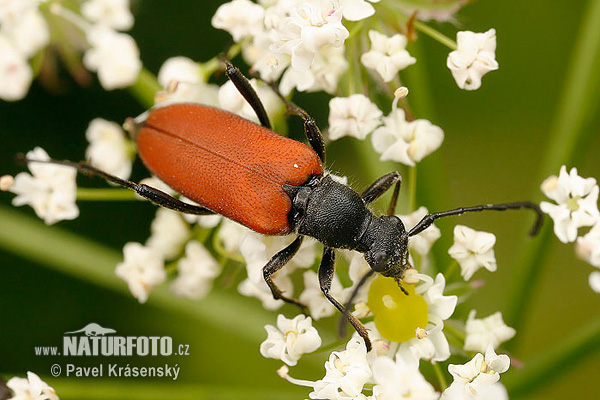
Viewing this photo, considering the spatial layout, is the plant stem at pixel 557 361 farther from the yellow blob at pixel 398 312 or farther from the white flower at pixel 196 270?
the white flower at pixel 196 270

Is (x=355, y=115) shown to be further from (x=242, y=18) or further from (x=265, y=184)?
(x=242, y=18)

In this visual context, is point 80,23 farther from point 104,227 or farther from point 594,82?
point 594,82

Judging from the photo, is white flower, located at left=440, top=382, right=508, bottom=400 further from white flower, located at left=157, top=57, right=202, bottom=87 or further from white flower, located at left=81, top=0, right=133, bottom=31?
white flower, located at left=81, top=0, right=133, bottom=31

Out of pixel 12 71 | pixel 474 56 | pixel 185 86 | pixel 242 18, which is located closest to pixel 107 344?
pixel 185 86

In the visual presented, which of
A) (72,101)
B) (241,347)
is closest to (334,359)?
(241,347)

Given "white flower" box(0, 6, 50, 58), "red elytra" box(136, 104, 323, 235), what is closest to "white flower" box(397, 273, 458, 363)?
"red elytra" box(136, 104, 323, 235)
